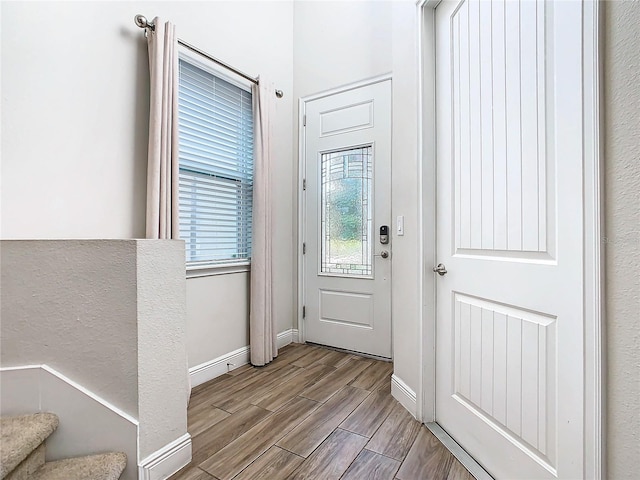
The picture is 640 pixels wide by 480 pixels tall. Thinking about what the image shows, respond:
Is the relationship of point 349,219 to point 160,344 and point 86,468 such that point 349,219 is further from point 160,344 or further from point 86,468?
point 86,468

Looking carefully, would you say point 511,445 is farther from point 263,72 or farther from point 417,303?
point 263,72

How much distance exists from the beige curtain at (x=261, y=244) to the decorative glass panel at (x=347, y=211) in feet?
1.98

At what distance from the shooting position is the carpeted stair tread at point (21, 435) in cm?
98

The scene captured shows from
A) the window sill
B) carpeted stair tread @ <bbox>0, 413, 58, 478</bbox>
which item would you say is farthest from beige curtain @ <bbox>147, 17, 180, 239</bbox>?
carpeted stair tread @ <bbox>0, 413, 58, 478</bbox>

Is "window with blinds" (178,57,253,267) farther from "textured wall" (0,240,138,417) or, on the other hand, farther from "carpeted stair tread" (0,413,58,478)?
"carpeted stair tread" (0,413,58,478)

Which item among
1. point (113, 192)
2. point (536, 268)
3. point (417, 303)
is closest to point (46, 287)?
point (113, 192)

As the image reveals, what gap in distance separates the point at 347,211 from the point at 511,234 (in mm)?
1719

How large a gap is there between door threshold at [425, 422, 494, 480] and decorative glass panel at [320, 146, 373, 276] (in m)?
1.33

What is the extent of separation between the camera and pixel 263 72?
2789 mm

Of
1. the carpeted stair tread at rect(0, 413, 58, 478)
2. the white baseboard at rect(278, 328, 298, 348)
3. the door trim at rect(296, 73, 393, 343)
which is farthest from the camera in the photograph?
the door trim at rect(296, 73, 393, 343)

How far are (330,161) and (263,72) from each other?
3.17 feet

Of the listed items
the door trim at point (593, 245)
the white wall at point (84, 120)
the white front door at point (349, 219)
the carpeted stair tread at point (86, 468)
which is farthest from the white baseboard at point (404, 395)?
the carpeted stair tread at point (86, 468)

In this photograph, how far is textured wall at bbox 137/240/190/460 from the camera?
1232 mm

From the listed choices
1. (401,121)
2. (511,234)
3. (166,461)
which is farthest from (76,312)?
(401,121)
